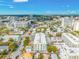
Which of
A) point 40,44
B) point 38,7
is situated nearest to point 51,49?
point 40,44

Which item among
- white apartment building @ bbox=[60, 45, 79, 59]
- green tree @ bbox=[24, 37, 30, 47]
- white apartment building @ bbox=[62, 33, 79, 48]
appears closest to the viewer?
white apartment building @ bbox=[60, 45, 79, 59]

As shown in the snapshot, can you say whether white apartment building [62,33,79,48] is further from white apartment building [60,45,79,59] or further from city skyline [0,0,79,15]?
city skyline [0,0,79,15]

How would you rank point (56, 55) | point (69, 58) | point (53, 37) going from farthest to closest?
point (53, 37) < point (56, 55) < point (69, 58)

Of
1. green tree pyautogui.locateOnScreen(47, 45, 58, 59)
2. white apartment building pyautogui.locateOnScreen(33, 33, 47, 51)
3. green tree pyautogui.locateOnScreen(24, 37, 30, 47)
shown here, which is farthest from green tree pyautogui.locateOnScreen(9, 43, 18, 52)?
green tree pyautogui.locateOnScreen(47, 45, 58, 59)

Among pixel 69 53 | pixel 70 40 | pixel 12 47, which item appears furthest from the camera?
pixel 12 47

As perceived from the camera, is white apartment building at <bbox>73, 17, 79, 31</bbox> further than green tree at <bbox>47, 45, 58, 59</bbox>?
Yes

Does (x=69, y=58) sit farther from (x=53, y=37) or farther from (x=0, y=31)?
(x=0, y=31)

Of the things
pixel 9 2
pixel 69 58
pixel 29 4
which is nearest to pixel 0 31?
pixel 9 2

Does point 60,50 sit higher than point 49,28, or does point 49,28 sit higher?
point 49,28

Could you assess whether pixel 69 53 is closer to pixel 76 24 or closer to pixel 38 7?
pixel 76 24
